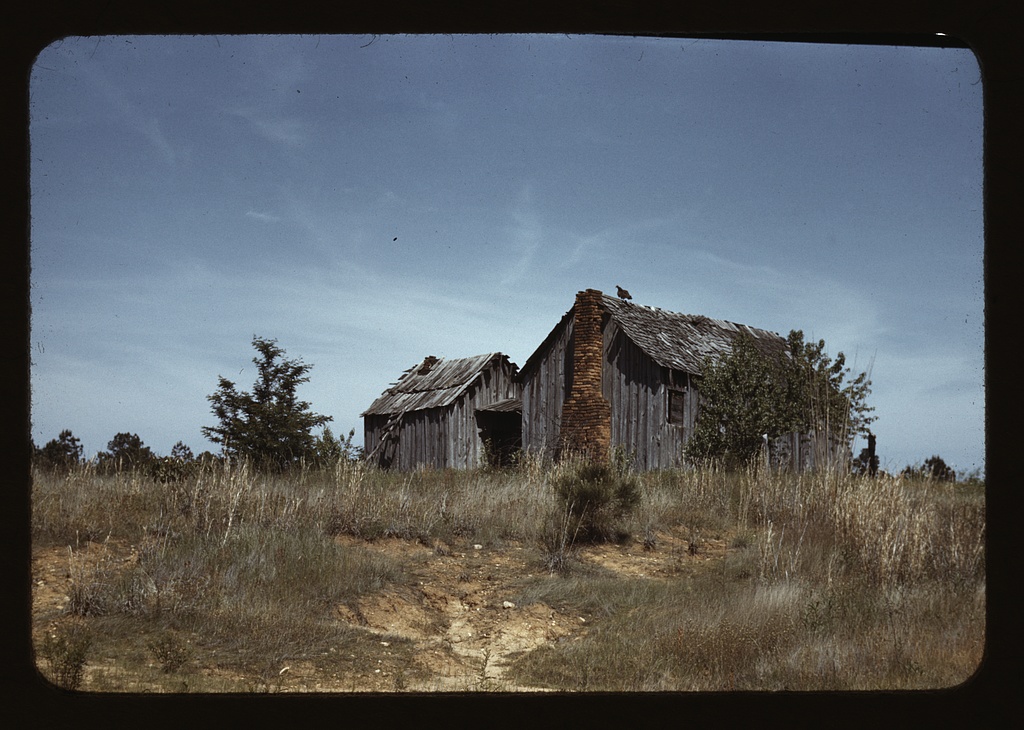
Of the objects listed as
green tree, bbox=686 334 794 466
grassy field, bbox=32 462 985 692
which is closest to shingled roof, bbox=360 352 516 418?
green tree, bbox=686 334 794 466

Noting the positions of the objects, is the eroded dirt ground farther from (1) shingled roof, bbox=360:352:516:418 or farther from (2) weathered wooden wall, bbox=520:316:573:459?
(1) shingled roof, bbox=360:352:516:418

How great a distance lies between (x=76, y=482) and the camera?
31.9ft

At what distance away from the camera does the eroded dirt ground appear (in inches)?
201

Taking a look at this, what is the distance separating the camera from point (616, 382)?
2002cm

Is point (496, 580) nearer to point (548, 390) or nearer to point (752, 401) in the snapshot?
point (752, 401)

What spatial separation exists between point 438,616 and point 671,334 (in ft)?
49.8

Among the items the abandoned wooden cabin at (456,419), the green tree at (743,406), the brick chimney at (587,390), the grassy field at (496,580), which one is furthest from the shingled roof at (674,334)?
the grassy field at (496,580)

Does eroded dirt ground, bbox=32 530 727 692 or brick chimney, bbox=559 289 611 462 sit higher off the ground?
brick chimney, bbox=559 289 611 462

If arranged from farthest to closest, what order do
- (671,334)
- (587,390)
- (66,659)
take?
(671,334) < (587,390) < (66,659)

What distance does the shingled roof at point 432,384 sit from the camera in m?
25.2

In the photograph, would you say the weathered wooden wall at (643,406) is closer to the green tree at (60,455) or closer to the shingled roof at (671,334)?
the shingled roof at (671,334)

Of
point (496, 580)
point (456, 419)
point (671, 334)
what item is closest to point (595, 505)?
point (496, 580)

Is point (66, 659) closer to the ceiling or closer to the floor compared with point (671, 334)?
closer to the floor

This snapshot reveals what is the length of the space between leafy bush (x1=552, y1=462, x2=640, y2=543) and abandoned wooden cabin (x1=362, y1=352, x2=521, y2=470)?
12815mm
